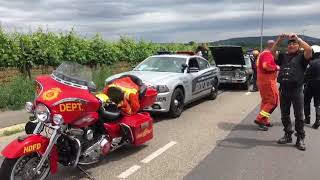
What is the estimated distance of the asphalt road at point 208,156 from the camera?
21.7 feet

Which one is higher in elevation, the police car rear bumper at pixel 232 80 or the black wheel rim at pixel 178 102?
the black wheel rim at pixel 178 102

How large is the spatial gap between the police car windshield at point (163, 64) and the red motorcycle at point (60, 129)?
19.6 ft

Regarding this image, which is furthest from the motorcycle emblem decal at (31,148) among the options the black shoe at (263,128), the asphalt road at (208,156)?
the black shoe at (263,128)

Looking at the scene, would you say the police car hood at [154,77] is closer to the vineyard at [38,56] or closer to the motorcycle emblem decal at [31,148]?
the vineyard at [38,56]

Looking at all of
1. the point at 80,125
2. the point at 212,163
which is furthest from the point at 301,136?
the point at 80,125

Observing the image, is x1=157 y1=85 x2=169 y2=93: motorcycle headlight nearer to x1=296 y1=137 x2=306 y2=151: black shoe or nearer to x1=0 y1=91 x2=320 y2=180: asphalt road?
x1=0 y1=91 x2=320 y2=180: asphalt road

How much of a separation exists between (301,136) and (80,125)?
4097 mm

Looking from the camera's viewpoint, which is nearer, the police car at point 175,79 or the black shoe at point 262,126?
the black shoe at point 262,126

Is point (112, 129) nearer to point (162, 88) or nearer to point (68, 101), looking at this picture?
point (68, 101)

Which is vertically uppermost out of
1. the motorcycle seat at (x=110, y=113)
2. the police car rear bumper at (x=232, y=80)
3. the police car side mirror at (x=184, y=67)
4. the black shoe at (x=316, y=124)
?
the police car side mirror at (x=184, y=67)

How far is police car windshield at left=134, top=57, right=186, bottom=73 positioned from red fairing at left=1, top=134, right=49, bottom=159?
7.21m

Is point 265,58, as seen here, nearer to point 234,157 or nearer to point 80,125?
point 234,157

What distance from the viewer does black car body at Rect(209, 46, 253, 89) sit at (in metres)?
19.4

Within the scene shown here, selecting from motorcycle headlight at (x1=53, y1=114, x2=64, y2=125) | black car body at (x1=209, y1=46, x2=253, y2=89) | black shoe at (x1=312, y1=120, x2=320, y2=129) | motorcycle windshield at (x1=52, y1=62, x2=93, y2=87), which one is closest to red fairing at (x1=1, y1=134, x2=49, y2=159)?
motorcycle headlight at (x1=53, y1=114, x2=64, y2=125)
